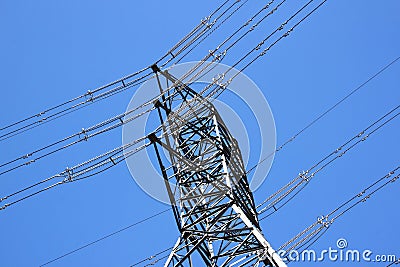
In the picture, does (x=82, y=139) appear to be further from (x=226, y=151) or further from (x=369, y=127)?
(x=369, y=127)

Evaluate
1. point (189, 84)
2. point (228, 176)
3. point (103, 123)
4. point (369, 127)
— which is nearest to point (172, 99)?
point (189, 84)

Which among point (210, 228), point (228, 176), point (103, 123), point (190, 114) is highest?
point (103, 123)

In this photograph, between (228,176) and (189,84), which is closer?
(228,176)

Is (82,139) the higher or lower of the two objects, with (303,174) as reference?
higher

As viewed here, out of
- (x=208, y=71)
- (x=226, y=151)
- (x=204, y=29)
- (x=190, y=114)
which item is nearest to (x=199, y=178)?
(x=226, y=151)

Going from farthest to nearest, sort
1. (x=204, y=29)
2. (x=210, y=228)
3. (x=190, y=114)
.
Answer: (x=204, y=29), (x=190, y=114), (x=210, y=228)

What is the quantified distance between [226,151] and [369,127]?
11.5 ft

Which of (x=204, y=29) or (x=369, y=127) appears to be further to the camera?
(x=204, y=29)

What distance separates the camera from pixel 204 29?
1541 cm

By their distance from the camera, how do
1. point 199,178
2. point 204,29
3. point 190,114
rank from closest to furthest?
point 199,178 → point 190,114 → point 204,29

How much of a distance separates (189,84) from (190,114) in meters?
0.89

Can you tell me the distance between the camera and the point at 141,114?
14.5 meters

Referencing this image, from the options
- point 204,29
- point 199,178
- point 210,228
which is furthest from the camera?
point 204,29

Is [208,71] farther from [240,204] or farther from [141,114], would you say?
[240,204]
